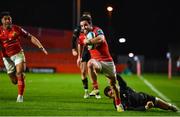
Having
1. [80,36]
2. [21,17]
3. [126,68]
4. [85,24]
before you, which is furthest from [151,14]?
[85,24]

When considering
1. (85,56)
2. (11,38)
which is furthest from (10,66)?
(85,56)

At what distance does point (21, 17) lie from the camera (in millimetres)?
65625

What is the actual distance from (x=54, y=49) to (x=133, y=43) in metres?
31.2

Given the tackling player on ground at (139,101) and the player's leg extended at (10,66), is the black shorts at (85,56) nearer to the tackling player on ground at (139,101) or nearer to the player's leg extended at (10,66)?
the player's leg extended at (10,66)

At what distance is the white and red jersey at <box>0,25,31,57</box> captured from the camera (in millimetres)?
15023

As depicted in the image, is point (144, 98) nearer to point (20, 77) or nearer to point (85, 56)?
point (20, 77)

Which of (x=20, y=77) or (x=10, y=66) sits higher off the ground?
(x=10, y=66)

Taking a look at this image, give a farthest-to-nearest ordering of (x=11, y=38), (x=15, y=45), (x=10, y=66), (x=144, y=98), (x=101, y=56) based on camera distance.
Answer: (x=10, y=66)
(x=15, y=45)
(x=11, y=38)
(x=101, y=56)
(x=144, y=98)

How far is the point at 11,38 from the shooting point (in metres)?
15.1

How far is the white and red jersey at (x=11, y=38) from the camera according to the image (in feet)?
49.3

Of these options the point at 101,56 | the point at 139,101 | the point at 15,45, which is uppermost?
the point at 101,56

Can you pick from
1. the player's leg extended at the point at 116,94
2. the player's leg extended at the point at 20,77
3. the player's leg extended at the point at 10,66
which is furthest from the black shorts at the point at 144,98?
the player's leg extended at the point at 10,66

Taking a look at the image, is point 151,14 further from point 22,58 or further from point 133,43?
point 22,58

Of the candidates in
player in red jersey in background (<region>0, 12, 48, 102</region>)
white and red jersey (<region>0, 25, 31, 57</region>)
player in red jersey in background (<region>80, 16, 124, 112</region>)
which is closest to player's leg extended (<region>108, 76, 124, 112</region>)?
player in red jersey in background (<region>80, 16, 124, 112</region>)
